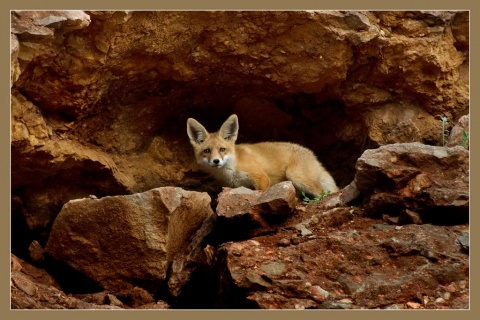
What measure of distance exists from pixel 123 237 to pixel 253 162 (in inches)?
115

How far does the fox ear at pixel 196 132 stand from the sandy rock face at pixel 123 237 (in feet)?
7.02

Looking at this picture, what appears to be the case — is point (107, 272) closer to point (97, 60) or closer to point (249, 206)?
point (249, 206)

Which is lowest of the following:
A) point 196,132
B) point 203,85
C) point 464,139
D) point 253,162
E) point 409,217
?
point 409,217

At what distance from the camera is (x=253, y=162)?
31.7ft

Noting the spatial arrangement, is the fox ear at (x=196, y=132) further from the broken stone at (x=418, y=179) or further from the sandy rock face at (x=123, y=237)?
the broken stone at (x=418, y=179)

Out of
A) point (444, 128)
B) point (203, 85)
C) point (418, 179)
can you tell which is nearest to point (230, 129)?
point (203, 85)

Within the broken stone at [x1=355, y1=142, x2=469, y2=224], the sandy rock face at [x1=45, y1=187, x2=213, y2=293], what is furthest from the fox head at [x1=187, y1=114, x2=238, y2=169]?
the broken stone at [x1=355, y1=142, x2=469, y2=224]

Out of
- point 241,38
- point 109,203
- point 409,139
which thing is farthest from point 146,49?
point 409,139

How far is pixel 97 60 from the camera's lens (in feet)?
26.6

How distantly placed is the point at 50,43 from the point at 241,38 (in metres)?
2.42

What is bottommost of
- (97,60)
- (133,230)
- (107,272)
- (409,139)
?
(107,272)

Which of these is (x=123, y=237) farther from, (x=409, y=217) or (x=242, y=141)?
(x=242, y=141)

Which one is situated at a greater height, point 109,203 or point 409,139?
point 409,139

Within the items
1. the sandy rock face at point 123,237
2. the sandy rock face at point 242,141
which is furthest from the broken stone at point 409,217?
the sandy rock face at point 123,237
